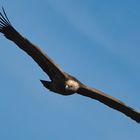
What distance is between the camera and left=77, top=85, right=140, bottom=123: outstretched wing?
124ft

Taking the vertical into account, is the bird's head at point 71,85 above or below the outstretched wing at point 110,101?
below

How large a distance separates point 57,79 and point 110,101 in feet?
9.12

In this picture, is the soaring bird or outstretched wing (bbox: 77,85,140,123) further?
outstretched wing (bbox: 77,85,140,123)

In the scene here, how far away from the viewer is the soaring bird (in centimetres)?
3572

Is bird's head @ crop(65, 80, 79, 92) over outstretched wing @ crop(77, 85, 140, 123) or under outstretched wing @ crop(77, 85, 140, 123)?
under

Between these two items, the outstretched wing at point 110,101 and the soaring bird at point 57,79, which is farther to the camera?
the outstretched wing at point 110,101

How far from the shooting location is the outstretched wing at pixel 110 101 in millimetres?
37750

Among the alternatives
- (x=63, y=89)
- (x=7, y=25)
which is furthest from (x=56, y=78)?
(x=7, y=25)

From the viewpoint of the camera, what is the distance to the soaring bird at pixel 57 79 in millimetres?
35719

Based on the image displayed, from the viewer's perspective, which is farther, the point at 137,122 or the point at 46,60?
the point at 137,122

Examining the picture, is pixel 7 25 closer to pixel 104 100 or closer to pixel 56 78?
pixel 56 78

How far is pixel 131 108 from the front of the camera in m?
38.6

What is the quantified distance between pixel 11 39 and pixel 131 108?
586 cm

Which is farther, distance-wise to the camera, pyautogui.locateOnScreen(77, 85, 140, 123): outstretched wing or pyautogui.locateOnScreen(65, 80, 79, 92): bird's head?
pyautogui.locateOnScreen(77, 85, 140, 123): outstretched wing
